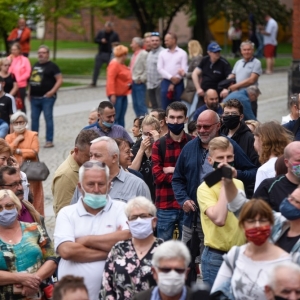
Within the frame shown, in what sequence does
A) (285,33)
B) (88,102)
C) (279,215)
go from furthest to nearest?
(285,33)
(88,102)
(279,215)

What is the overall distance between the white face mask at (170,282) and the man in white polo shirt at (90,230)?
3.27 ft

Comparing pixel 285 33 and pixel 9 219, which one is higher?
pixel 9 219

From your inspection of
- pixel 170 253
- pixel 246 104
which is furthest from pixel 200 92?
pixel 170 253

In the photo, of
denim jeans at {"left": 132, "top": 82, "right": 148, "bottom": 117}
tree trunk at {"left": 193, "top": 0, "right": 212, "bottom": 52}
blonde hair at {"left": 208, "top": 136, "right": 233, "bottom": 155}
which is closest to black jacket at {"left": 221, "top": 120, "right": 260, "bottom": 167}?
blonde hair at {"left": 208, "top": 136, "right": 233, "bottom": 155}

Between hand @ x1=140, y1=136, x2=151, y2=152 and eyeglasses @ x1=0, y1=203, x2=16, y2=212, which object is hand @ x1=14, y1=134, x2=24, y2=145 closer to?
hand @ x1=140, y1=136, x2=151, y2=152

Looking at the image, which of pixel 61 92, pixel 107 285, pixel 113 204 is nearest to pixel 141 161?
pixel 113 204

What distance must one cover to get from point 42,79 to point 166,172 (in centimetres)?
896

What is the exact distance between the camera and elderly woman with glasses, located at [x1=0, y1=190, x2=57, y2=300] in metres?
6.80

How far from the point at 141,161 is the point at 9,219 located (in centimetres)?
330

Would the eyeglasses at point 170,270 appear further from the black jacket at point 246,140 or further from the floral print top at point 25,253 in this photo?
the black jacket at point 246,140

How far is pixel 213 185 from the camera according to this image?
263 inches

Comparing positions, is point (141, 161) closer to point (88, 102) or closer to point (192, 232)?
point (192, 232)

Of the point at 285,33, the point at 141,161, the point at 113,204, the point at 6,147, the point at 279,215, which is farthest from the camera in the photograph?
the point at 285,33

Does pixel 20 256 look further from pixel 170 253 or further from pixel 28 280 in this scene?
pixel 170 253
